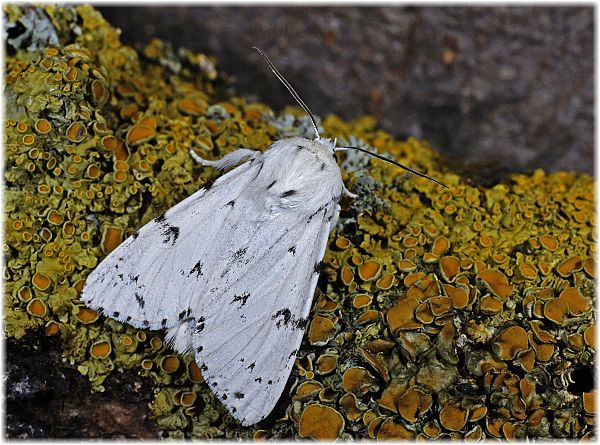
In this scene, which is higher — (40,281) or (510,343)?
(40,281)

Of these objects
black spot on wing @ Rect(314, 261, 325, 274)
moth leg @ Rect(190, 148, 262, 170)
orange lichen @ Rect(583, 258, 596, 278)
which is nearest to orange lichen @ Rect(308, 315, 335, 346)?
black spot on wing @ Rect(314, 261, 325, 274)

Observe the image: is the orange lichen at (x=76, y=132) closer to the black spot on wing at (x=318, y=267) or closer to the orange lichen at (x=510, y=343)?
the black spot on wing at (x=318, y=267)

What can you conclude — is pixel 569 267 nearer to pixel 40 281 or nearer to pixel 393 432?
pixel 393 432

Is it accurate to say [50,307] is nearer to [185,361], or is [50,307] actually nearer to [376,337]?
[185,361]

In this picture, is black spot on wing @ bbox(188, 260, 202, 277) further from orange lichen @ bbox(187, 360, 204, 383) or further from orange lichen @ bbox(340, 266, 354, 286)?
orange lichen @ bbox(340, 266, 354, 286)

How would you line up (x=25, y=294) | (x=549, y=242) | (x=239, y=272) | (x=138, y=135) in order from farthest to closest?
(x=138, y=135) → (x=549, y=242) → (x=239, y=272) → (x=25, y=294)

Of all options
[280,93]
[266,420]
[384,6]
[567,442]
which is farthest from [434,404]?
[384,6]

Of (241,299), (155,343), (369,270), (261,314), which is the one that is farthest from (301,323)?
(155,343)

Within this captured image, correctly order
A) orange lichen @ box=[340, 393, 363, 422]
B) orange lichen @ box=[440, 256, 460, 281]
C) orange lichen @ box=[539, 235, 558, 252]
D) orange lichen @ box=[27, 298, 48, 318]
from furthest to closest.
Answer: orange lichen @ box=[539, 235, 558, 252]
orange lichen @ box=[440, 256, 460, 281]
orange lichen @ box=[27, 298, 48, 318]
orange lichen @ box=[340, 393, 363, 422]
